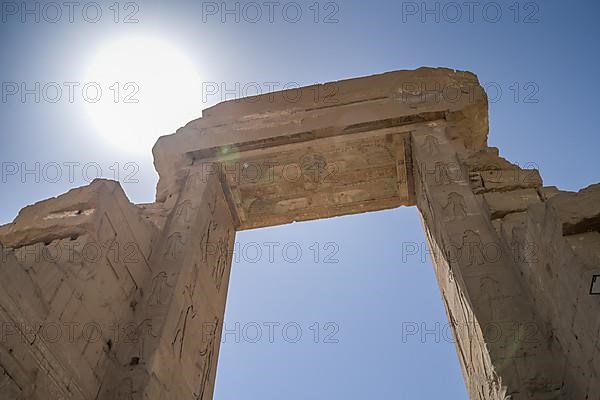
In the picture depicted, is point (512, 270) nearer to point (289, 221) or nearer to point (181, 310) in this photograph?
point (181, 310)

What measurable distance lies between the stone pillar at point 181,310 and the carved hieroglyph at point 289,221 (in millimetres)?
17

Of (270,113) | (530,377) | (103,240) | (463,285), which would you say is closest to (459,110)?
(270,113)

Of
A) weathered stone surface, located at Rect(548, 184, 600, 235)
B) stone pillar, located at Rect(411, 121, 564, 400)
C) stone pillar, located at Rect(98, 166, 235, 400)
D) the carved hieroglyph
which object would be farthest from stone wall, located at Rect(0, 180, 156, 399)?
weathered stone surface, located at Rect(548, 184, 600, 235)

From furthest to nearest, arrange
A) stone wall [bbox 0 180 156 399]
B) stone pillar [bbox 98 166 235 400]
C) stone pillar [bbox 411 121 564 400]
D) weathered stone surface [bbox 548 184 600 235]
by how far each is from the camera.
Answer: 1. stone pillar [bbox 98 166 235 400]
2. stone pillar [bbox 411 121 564 400]
3. stone wall [bbox 0 180 156 399]
4. weathered stone surface [bbox 548 184 600 235]

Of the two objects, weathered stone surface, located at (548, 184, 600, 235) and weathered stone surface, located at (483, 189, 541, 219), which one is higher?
weathered stone surface, located at (483, 189, 541, 219)

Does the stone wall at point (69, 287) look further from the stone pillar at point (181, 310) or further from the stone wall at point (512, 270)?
the stone wall at point (512, 270)

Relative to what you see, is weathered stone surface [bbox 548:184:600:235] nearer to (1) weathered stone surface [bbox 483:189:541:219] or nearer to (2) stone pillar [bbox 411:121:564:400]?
(2) stone pillar [bbox 411:121:564:400]

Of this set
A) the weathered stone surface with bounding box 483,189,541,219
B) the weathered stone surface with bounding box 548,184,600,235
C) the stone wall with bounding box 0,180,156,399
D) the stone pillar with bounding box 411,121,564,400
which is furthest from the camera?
the weathered stone surface with bounding box 483,189,541,219

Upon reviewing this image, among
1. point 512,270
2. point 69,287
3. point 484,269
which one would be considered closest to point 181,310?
point 69,287

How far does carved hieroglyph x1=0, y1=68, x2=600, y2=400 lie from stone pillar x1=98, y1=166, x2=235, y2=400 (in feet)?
0.06

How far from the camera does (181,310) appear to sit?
4.45 meters

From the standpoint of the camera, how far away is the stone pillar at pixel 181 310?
3.74 m

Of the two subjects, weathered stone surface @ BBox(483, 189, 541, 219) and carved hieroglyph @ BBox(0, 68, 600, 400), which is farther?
weathered stone surface @ BBox(483, 189, 541, 219)

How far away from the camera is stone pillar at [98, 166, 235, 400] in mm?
3738
